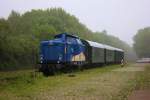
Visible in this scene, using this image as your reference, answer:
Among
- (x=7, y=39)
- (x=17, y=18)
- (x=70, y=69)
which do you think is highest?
(x=17, y=18)

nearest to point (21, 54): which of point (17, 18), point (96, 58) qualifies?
point (96, 58)

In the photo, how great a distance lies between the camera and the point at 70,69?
118ft

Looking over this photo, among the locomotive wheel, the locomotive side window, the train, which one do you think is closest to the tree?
the train

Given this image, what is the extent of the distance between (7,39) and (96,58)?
435 inches

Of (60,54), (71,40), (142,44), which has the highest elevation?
(142,44)

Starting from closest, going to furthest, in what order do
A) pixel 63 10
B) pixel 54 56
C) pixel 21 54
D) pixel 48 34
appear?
1. pixel 54 56
2. pixel 21 54
3. pixel 48 34
4. pixel 63 10

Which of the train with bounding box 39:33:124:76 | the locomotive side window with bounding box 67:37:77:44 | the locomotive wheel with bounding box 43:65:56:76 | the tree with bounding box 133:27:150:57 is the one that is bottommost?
the locomotive wheel with bounding box 43:65:56:76

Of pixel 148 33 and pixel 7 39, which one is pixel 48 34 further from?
pixel 148 33

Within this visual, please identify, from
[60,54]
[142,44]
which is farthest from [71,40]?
[142,44]

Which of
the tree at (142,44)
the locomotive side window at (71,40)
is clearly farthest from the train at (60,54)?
the tree at (142,44)

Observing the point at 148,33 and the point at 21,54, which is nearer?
the point at 21,54

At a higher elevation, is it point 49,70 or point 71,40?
point 71,40

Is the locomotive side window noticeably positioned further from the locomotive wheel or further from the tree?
the tree

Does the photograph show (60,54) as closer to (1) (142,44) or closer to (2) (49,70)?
(2) (49,70)
